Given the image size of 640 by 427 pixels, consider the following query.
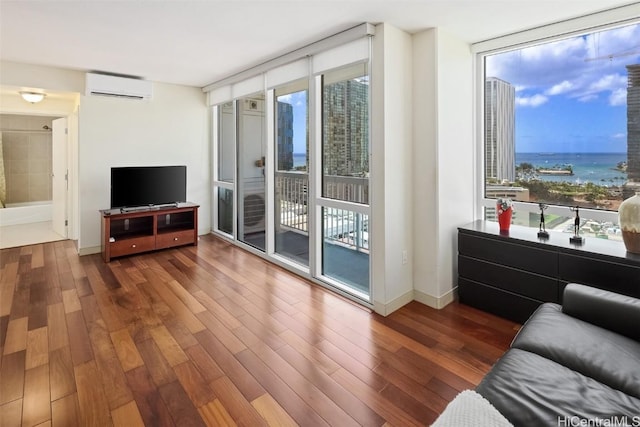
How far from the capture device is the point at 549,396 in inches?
51.7

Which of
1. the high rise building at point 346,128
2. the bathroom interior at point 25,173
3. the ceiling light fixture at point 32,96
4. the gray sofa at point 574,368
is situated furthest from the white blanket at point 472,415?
the bathroom interior at point 25,173

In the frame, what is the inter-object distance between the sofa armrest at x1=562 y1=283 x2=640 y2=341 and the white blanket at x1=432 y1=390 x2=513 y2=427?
39.4 inches

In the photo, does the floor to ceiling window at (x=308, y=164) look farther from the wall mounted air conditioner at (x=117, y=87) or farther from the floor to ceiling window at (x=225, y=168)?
the wall mounted air conditioner at (x=117, y=87)

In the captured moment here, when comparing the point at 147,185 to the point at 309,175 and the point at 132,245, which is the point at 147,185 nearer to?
the point at 132,245

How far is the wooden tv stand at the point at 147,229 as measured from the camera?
14.8 feet

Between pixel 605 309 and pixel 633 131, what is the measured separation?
5.44ft

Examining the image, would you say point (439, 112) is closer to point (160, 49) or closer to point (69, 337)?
point (160, 49)

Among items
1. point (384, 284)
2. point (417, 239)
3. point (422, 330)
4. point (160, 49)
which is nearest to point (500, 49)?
point (417, 239)

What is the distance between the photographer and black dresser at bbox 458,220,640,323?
2344 millimetres

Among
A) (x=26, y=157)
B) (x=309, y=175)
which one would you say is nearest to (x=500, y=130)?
(x=309, y=175)

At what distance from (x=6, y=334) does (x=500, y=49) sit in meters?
4.77

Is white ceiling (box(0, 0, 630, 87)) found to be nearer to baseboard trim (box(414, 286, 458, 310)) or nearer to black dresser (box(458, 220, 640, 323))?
black dresser (box(458, 220, 640, 323))

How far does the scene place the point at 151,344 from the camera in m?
2.50

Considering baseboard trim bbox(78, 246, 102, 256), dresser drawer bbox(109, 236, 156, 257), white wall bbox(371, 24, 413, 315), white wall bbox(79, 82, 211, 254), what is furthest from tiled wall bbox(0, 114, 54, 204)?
white wall bbox(371, 24, 413, 315)
